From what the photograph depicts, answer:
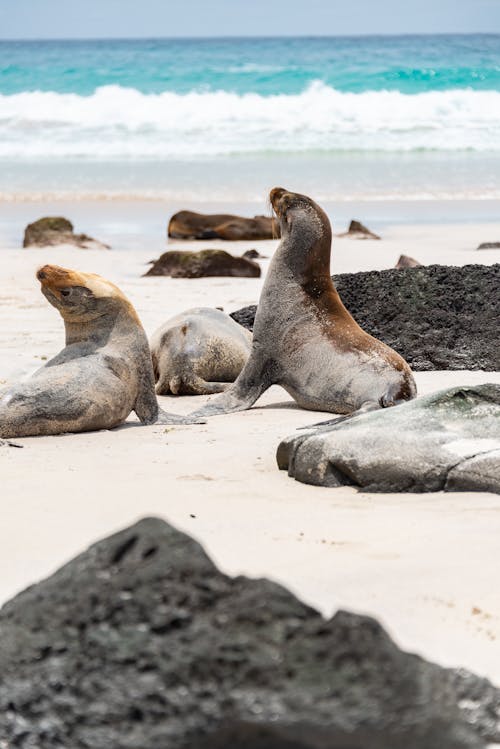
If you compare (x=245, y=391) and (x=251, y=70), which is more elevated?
(x=245, y=391)

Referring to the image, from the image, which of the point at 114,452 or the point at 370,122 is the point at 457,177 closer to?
the point at 370,122

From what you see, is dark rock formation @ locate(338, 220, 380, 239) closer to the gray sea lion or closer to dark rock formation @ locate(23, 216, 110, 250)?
dark rock formation @ locate(23, 216, 110, 250)

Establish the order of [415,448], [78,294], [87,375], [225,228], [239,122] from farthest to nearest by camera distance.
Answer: [239,122] < [225,228] < [78,294] < [87,375] < [415,448]

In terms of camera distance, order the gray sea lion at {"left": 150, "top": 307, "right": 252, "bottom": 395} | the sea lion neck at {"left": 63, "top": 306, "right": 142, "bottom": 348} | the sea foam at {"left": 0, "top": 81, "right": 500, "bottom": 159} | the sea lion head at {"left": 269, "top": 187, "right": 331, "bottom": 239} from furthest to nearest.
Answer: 1. the sea foam at {"left": 0, "top": 81, "right": 500, "bottom": 159}
2. the gray sea lion at {"left": 150, "top": 307, "right": 252, "bottom": 395}
3. the sea lion head at {"left": 269, "top": 187, "right": 331, "bottom": 239}
4. the sea lion neck at {"left": 63, "top": 306, "right": 142, "bottom": 348}

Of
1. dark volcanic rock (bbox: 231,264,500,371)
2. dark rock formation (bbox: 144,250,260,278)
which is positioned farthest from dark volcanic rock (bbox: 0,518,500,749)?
dark rock formation (bbox: 144,250,260,278)

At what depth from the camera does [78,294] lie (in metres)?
6.63

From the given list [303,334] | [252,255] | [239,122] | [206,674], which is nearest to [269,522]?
A: [206,674]

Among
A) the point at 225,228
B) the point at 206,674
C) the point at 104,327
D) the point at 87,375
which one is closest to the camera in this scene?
the point at 206,674

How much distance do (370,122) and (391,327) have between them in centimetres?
3112

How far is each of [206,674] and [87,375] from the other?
413 cm

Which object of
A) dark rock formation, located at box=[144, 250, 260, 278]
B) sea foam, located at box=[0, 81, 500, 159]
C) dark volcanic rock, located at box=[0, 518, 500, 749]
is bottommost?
sea foam, located at box=[0, 81, 500, 159]

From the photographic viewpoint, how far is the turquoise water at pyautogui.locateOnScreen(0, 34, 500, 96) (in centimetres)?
4769

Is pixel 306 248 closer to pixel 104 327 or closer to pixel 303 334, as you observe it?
pixel 303 334

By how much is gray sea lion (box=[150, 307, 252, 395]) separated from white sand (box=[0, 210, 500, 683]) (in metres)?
1.04
